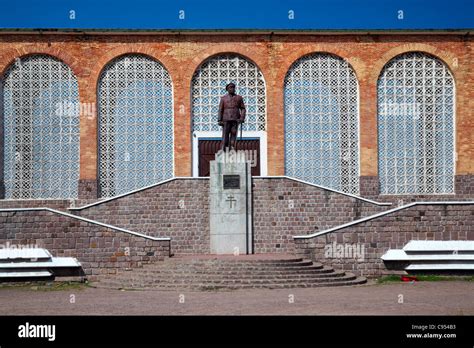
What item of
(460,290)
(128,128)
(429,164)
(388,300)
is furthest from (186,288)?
(429,164)

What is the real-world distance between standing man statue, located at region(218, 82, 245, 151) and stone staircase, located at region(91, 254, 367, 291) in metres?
3.93

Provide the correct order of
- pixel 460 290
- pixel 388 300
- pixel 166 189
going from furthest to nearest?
pixel 166 189, pixel 460 290, pixel 388 300

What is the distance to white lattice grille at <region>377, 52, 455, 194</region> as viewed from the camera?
27766mm

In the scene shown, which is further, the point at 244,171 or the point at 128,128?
the point at 128,128

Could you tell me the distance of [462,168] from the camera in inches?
1093

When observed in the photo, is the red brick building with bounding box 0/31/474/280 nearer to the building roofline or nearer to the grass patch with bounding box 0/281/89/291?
the building roofline

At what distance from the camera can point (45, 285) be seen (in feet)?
61.1

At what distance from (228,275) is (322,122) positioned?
11.9m

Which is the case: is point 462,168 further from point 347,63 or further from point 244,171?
point 244,171

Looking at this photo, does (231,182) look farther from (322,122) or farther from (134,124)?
(322,122)

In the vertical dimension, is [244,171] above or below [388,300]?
Result: above

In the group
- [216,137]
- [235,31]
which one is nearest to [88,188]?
[216,137]

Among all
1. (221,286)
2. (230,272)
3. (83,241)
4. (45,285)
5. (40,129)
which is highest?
(40,129)

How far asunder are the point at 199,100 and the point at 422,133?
7.51m
